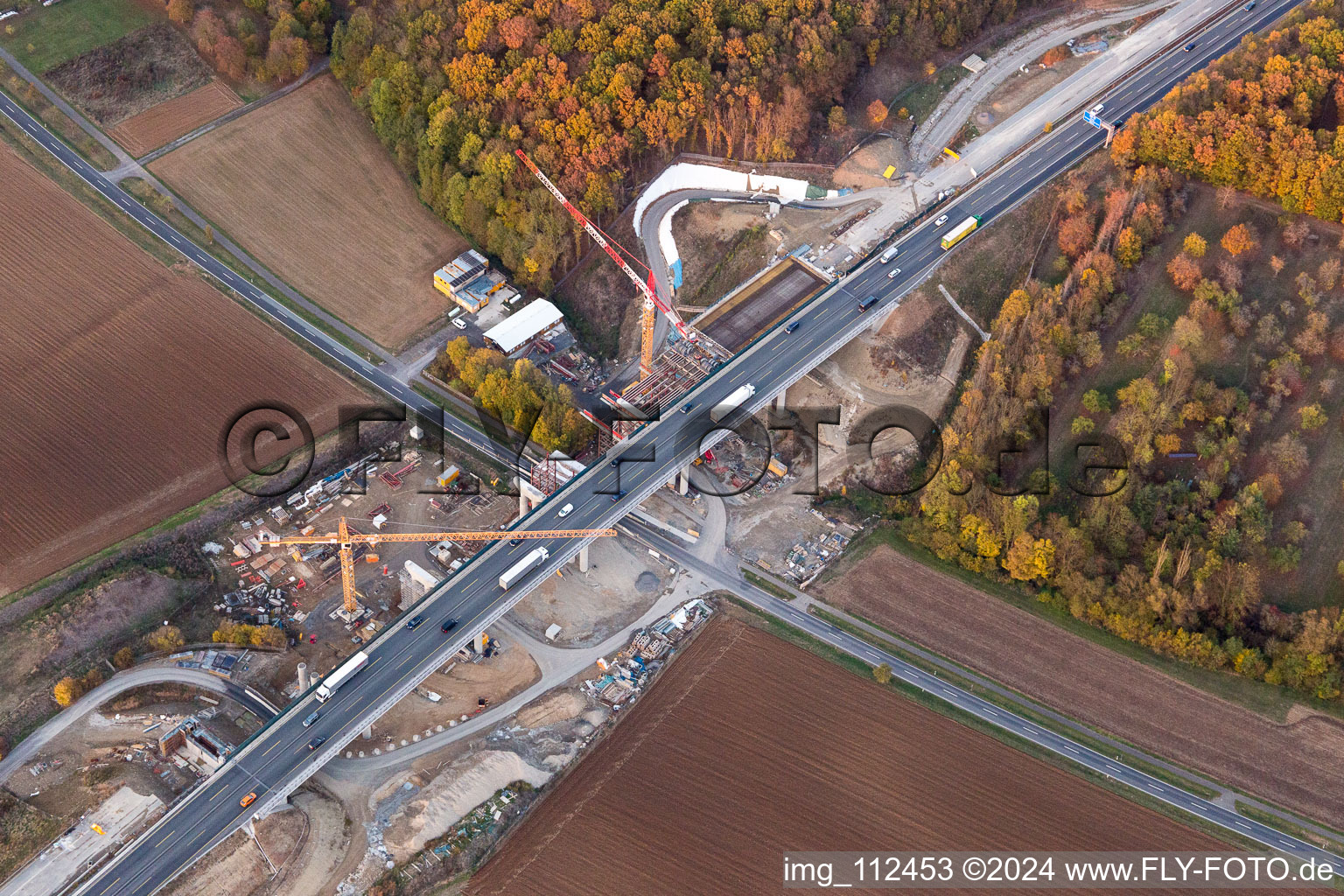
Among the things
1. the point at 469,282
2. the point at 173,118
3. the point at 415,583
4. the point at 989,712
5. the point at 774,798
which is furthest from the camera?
the point at 173,118

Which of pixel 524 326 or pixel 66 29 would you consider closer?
pixel 524 326

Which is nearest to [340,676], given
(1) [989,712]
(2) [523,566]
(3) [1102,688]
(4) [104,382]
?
(2) [523,566]

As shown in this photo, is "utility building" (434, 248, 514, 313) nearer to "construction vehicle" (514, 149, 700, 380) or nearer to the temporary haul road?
"construction vehicle" (514, 149, 700, 380)

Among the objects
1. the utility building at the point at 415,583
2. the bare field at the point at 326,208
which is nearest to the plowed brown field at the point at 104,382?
the bare field at the point at 326,208

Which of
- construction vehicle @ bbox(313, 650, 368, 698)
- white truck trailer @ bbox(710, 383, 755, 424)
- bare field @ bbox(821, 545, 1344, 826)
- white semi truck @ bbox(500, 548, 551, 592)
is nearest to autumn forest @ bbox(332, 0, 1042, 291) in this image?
white truck trailer @ bbox(710, 383, 755, 424)

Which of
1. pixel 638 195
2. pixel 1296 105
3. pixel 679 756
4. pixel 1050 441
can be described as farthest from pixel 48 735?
pixel 1296 105

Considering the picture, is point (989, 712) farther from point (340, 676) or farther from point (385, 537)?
point (385, 537)
